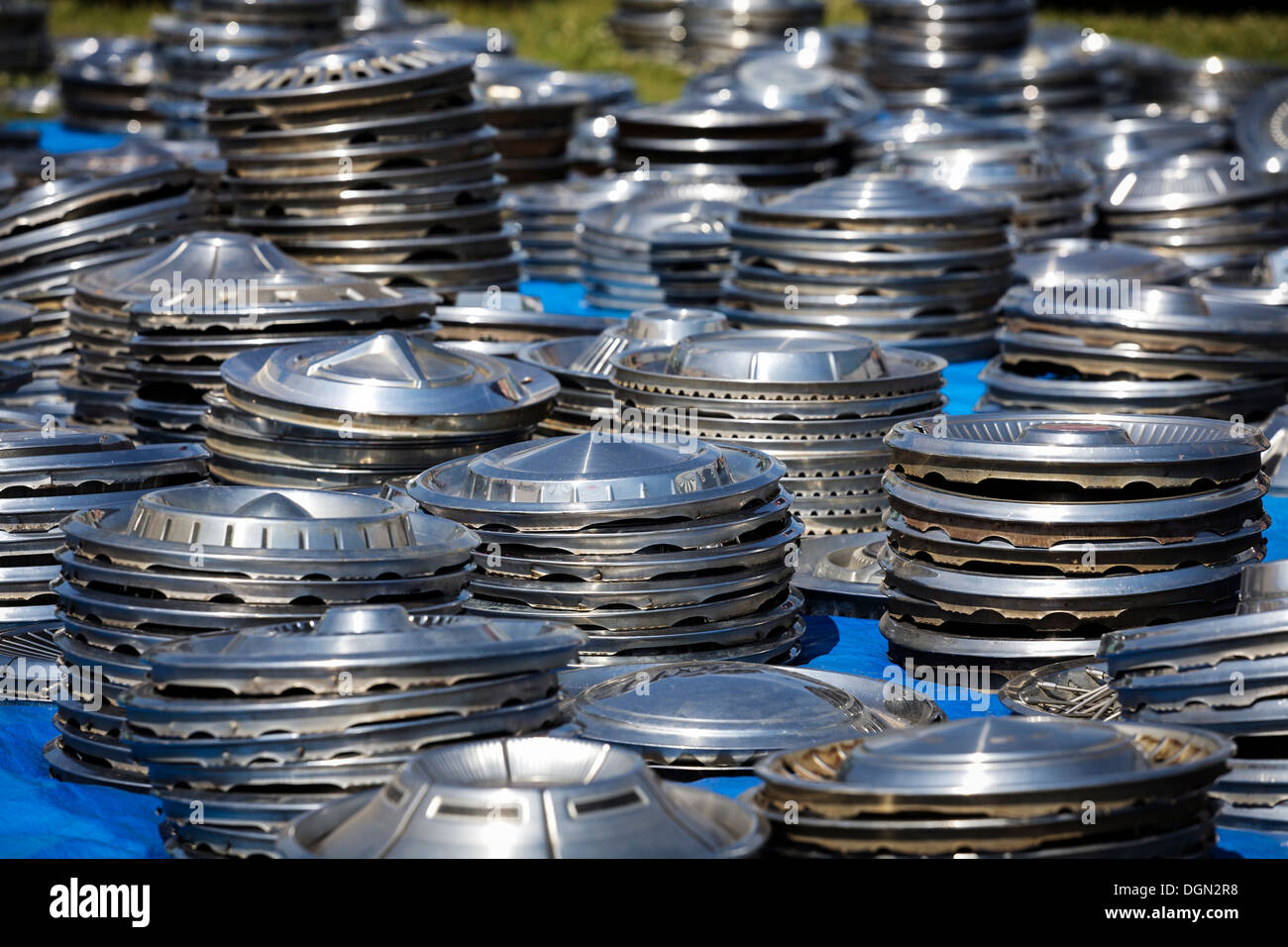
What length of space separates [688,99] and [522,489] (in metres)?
7.15

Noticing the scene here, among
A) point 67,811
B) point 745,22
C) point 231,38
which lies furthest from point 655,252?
point 745,22

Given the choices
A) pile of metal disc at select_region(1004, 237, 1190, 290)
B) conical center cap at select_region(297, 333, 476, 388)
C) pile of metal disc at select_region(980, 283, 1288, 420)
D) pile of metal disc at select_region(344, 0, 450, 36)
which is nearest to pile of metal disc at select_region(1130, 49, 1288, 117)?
pile of metal disc at select_region(344, 0, 450, 36)

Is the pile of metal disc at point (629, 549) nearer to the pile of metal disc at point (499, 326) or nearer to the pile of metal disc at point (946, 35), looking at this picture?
Result: the pile of metal disc at point (499, 326)

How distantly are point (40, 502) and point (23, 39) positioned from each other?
15.8 meters

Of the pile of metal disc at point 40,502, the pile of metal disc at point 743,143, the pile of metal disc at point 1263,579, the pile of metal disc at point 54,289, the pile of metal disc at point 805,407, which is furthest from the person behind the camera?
the pile of metal disc at point 743,143

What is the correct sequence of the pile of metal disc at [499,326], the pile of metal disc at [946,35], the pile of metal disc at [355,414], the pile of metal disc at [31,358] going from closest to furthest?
the pile of metal disc at [355,414], the pile of metal disc at [31,358], the pile of metal disc at [499,326], the pile of metal disc at [946,35]

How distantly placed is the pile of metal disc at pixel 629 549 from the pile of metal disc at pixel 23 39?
1597 centimetres

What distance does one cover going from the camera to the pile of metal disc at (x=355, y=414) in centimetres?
566

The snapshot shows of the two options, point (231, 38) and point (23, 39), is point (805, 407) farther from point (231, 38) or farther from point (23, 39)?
point (23, 39)

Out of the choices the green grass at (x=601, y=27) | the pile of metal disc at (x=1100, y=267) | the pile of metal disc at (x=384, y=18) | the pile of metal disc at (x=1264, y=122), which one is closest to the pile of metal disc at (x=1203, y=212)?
the pile of metal disc at (x=1100, y=267)

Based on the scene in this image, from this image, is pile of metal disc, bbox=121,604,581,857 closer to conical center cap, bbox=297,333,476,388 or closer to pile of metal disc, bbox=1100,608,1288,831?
pile of metal disc, bbox=1100,608,1288,831

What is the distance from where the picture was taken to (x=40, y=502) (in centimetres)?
529

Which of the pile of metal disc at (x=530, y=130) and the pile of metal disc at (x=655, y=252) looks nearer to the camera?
the pile of metal disc at (x=655, y=252)

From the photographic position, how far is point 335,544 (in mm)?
4344
